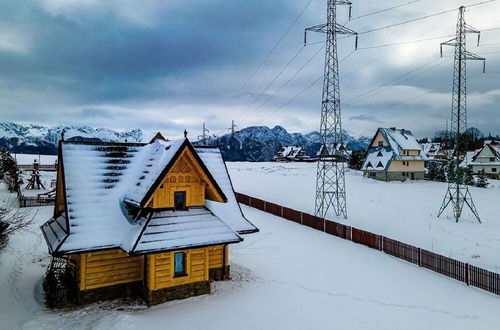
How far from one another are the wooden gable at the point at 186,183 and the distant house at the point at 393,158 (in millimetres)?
43684

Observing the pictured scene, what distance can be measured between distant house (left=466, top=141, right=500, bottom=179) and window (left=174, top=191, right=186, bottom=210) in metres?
69.9

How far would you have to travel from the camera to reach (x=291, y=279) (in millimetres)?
14445

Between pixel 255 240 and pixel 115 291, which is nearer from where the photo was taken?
pixel 115 291

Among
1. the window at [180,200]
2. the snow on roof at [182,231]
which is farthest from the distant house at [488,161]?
the window at [180,200]

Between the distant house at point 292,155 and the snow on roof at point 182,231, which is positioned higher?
the distant house at point 292,155

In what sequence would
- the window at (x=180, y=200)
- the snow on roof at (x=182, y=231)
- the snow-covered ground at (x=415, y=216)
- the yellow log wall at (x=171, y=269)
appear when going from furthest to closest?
1. the snow-covered ground at (x=415, y=216)
2. the window at (x=180, y=200)
3. the yellow log wall at (x=171, y=269)
4. the snow on roof at (x=182, y=231)

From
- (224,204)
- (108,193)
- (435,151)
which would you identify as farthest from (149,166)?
(435,151)

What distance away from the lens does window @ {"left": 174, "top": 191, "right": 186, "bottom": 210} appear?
1274 cm

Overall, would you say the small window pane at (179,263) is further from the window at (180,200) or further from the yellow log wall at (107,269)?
the window at (180,200)

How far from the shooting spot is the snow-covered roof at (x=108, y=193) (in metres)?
11.5

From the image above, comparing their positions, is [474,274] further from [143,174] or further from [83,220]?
[83,220]

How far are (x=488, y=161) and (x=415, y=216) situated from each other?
5419 cm

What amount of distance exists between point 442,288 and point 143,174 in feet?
44.0

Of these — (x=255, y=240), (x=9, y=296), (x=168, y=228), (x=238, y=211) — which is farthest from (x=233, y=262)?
(x=9, y=296)
